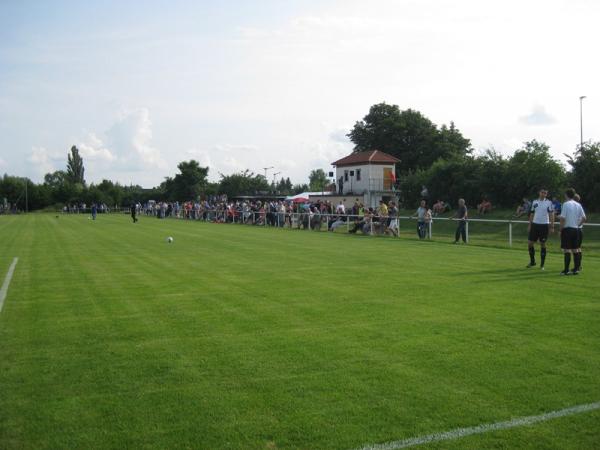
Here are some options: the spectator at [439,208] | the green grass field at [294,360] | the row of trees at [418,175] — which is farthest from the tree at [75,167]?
the green grass field at [294,360]

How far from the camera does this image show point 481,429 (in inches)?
166

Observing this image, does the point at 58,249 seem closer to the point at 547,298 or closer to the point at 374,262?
the point at 374,262

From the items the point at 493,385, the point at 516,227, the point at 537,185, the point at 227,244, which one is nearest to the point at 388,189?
the point at 537,185

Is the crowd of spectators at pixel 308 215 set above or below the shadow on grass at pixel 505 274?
above

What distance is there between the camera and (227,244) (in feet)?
70.0

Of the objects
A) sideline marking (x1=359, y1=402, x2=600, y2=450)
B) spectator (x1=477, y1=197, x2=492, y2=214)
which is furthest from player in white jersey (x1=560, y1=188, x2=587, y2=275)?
spectator (x1=477, y1=197, x2=492, y2=214)

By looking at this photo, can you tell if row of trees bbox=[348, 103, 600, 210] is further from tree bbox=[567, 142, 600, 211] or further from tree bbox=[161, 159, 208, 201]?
tree bbox=[161, 159, 208, 201]

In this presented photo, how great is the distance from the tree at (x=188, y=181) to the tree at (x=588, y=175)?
6573cm

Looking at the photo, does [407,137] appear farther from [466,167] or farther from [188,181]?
[188,181]

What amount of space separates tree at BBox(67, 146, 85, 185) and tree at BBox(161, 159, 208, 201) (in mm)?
33375

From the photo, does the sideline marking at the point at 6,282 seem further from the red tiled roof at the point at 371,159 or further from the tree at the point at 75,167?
the tree at the point at 75,167

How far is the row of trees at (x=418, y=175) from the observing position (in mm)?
39062

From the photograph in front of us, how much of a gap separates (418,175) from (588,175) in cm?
1994

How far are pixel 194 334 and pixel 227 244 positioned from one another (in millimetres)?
14414
